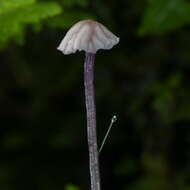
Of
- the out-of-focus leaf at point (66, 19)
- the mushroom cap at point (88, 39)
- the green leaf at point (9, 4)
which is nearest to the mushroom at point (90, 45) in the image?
the mushroom cap at point (88, 39)

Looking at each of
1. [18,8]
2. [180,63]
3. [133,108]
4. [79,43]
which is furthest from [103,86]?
[79,43]

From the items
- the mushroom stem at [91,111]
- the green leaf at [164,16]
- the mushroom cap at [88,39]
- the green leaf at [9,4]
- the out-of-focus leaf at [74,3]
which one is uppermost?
the out-of-focus leaf at [74,3]

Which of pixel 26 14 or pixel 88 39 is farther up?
pixel 26 14

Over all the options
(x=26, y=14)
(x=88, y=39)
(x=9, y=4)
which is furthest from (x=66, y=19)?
(x=88, y=39)

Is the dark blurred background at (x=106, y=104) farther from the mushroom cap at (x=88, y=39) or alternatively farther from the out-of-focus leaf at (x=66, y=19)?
the mushroom cap at (x=88, y=39)

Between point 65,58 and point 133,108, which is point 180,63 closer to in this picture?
point 133,108

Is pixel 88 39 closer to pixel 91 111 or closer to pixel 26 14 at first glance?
pixel 91 111

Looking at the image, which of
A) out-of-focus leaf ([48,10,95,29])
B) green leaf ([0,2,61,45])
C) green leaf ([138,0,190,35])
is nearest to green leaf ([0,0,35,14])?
green leaf ([0,2,61,45])

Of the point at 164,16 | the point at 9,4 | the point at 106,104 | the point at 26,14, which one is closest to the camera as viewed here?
the point at 9,4
